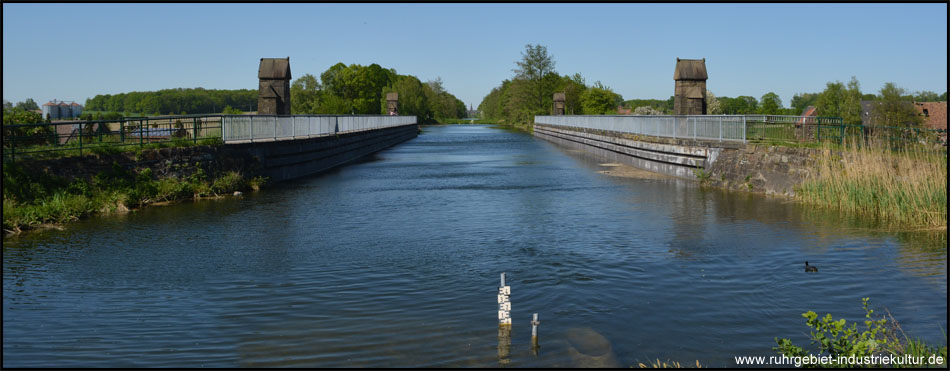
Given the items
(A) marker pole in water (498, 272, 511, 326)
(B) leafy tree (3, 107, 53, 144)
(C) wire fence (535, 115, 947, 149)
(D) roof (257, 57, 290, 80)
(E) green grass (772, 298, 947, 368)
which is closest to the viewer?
(E) green grass (772, 298, 947, 368)

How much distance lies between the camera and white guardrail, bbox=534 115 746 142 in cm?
2331

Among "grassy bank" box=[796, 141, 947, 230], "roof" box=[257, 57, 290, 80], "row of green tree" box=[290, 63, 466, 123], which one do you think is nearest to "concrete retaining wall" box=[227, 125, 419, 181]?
"roof" box=[257, 57, 290, 80]

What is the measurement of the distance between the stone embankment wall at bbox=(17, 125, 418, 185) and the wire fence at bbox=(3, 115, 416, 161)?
0.44m

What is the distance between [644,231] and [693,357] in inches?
296

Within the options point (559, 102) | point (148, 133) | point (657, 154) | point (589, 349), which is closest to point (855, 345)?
point (589, 349)

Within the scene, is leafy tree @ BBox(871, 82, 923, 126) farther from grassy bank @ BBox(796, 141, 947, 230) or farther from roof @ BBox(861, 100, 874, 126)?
grassy bank @ BBox(796, 141, 947, 230)

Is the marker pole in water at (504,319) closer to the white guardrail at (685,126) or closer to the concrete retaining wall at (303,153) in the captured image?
the concrete retaining wall at (303,153)

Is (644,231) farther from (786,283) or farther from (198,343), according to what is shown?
(198,343)

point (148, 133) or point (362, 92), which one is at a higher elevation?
point (362, 92)

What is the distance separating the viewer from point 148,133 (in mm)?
24797

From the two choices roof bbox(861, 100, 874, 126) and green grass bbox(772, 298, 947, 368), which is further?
roof bbox(861, 100, 874, 126)

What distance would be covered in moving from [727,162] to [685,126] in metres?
4.88

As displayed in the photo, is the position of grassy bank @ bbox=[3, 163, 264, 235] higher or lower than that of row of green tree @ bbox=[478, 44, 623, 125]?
lower

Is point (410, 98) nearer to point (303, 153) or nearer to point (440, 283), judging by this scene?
point (303, 153)
